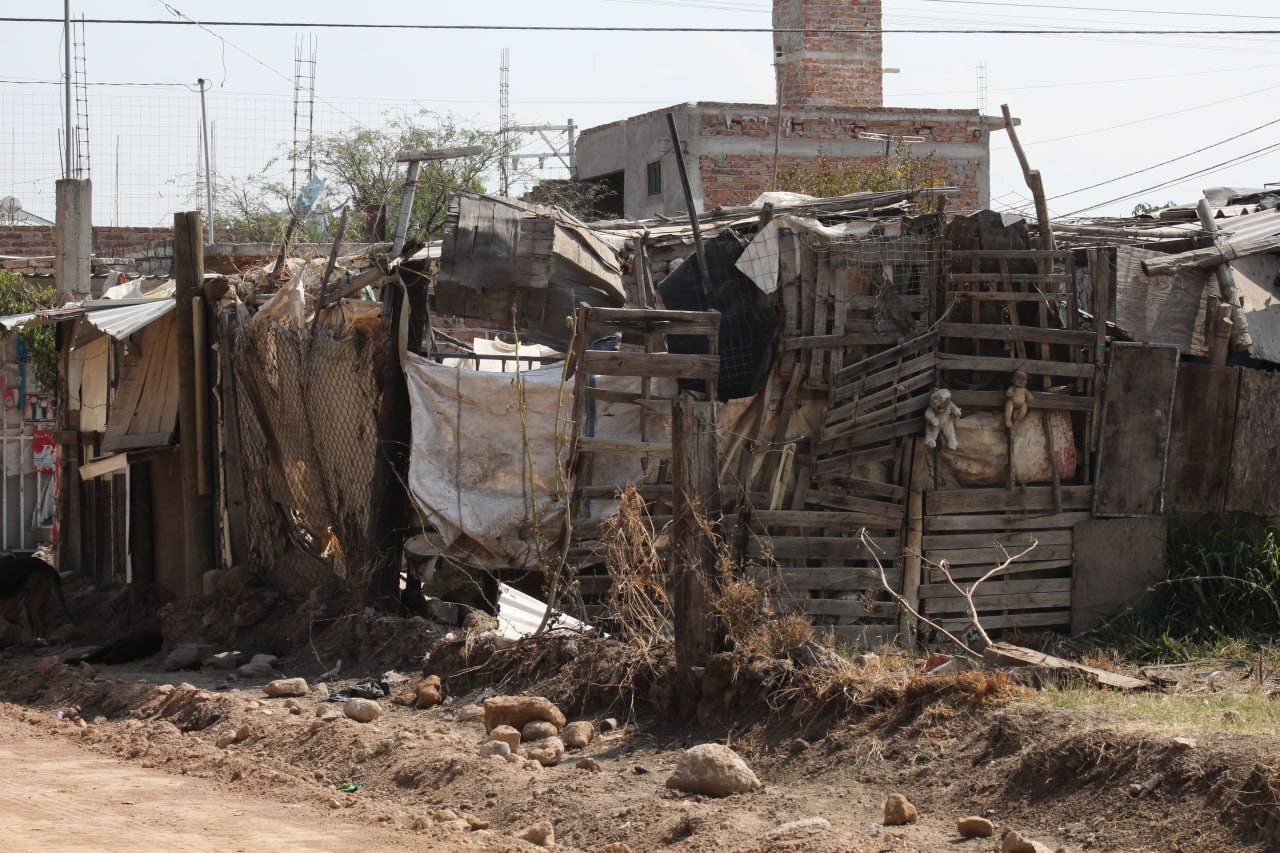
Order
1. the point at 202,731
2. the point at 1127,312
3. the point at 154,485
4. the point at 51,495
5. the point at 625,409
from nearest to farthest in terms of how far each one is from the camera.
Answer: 1. the point at 202,731
2. the point at 625,409
3. the point at 1127,312
4. the point at 154,485
5. the point at 51,495

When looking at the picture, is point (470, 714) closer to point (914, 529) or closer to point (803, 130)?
point (914, 529)

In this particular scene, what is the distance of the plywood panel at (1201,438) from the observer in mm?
10664

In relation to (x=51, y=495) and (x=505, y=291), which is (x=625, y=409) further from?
(x=51, y=495)

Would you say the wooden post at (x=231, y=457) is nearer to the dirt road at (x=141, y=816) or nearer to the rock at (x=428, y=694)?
the rock at (x=428, y=694)

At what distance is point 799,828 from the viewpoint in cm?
528

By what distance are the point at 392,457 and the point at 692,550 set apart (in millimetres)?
3577

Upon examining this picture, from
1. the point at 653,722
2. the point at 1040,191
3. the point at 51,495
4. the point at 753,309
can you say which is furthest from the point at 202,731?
the point at 51,495

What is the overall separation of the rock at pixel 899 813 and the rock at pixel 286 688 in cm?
441

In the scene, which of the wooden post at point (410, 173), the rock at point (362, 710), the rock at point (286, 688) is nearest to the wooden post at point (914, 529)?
the wooden post at point (410, 173)

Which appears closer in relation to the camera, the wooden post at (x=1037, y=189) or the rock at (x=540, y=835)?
the rock at (x=540, y=835)

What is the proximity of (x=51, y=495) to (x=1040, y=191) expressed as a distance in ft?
41.6

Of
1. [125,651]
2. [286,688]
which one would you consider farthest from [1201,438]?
[125,651]

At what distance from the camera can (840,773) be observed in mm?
6027

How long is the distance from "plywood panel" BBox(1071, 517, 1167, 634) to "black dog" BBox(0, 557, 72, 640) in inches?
334
